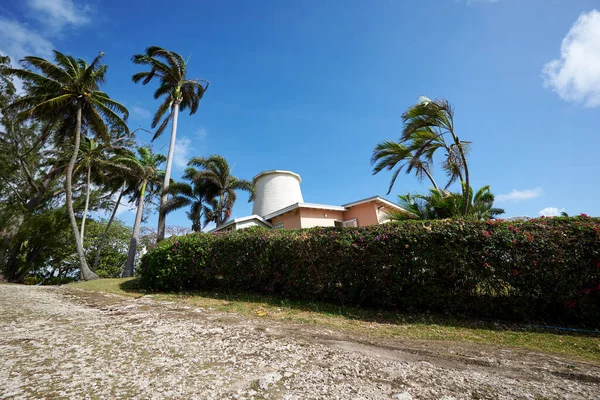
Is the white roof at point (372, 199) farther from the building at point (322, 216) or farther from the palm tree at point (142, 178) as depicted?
the palm tree at point (142, 178)

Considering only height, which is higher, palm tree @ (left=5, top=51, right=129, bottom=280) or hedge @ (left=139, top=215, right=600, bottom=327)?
palm tree @ (left=5, top=51, right=129, bottom=280)

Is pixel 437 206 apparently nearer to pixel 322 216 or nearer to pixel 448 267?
pixel 448 267

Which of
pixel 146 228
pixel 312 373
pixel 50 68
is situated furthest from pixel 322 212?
pixel 146 228

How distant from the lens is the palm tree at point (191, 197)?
20.7 metres

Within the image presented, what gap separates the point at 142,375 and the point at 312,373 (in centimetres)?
188

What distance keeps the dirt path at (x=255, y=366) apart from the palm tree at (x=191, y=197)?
1671 cm

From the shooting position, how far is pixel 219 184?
21.5 meters

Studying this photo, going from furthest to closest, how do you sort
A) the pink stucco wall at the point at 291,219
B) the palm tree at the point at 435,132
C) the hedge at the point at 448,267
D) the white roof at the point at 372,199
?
the pink stucco wall at the point at 291,219 < the white roof at the point at 372,199 < the palm tree at the point at 435,132 < the hedge at the point at 448,267

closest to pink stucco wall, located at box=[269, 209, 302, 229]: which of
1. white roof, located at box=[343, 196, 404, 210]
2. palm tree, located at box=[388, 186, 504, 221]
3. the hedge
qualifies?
white roof, located at box=[343, 196, 404, 210]

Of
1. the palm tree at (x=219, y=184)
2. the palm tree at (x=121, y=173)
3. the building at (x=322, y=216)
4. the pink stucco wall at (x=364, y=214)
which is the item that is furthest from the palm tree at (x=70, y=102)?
the pink stucco wall at (x=364, y=214)

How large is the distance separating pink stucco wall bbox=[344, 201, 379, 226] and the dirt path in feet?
37.3

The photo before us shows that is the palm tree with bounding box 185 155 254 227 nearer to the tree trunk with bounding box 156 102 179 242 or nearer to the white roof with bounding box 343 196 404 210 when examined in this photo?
the tree trunk with bounding box 156 102 179 242

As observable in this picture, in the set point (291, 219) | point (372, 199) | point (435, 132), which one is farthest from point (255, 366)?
point (372, 199)

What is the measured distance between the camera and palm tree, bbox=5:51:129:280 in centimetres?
1575
